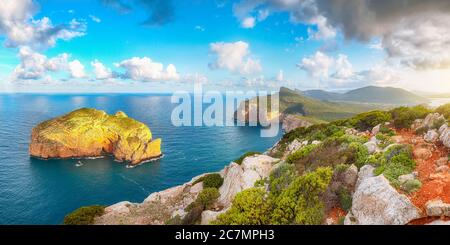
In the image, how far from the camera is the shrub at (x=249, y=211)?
12000mm

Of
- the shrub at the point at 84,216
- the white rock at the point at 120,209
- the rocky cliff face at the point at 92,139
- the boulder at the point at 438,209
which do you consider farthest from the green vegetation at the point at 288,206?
the rocky cliff face at the point at 92,139

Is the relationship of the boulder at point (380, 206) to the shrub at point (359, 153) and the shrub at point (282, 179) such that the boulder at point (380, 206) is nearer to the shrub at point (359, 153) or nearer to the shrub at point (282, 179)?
the shrub at point (359, 153)

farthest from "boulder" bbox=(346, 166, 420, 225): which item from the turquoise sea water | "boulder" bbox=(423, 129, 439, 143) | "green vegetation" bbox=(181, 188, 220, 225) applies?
the turquoise sea water

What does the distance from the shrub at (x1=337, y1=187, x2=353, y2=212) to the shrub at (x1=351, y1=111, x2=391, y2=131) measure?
14.1 meters

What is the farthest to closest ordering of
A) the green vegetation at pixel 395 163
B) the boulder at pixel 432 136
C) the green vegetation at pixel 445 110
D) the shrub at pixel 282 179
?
the green vegetation at pixel 445 110 → the boulder at pixel 432 136 → the shrub at pixel 282 179 → the green vegetation at pixel 395 163

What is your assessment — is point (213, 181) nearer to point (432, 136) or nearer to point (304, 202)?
point (304, 202)

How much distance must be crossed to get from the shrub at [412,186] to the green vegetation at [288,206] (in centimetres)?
300

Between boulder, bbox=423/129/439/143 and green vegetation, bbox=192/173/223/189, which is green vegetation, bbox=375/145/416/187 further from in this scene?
green vegetation, bbox=192/173/223/189

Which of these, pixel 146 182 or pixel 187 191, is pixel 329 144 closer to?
pixel 187 191

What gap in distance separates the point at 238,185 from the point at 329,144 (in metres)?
7.33

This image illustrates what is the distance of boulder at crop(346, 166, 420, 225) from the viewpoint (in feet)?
26.1

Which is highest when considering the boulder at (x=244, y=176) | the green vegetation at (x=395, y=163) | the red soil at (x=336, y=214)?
the green vegetation at (x=395, y=163)

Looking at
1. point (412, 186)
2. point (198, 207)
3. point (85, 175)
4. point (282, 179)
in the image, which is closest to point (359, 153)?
point (282, 179)

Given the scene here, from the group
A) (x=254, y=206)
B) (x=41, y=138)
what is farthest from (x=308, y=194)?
Answer: (x=41, y=138)
